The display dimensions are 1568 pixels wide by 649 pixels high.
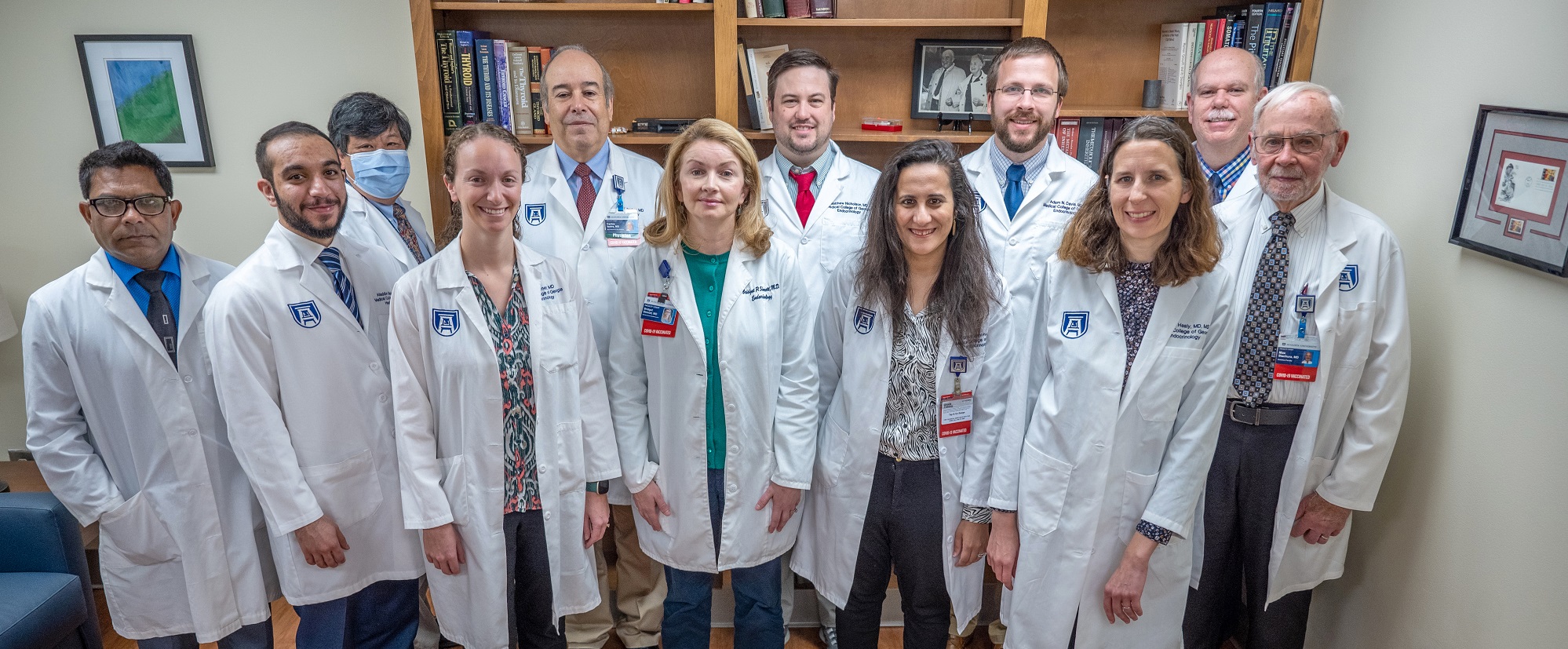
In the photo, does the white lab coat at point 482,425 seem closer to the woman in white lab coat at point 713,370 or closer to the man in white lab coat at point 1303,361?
the woman in white lab coat at point 713,370

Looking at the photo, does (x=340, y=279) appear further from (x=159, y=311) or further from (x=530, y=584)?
(x=530, y=584)

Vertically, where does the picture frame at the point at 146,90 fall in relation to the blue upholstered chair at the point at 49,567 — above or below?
above

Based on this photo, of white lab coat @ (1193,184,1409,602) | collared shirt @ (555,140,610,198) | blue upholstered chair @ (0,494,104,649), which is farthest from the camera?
collared shirt @ (555,140,610,198)

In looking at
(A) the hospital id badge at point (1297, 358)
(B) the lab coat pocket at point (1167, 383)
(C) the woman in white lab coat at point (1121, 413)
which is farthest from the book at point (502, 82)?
(A) the hospital id badge at point (1297, 358)

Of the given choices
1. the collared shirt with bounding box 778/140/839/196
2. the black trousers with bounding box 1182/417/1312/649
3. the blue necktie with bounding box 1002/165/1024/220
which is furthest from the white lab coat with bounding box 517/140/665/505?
the black trousers with bounding box 1182/417/1312/649

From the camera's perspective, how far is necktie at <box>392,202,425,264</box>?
2.53 m

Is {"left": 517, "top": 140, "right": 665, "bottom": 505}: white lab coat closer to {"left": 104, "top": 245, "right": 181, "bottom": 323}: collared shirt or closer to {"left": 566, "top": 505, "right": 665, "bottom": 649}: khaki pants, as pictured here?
{"left": 566, "top": 505, "right": 665, "bottom": 649}: khaki pants

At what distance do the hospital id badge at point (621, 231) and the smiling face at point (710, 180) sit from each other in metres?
0.55

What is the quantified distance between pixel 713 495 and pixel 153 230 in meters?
1.45

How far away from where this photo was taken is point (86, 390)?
191 cm

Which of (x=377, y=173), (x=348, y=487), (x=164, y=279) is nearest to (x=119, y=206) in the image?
(x=164, y=279)

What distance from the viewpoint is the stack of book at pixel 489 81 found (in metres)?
2.95

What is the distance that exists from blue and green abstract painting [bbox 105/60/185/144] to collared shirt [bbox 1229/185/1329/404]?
375cm

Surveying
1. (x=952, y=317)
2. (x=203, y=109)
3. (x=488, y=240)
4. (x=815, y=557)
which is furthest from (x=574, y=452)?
(x=203, y=109)
